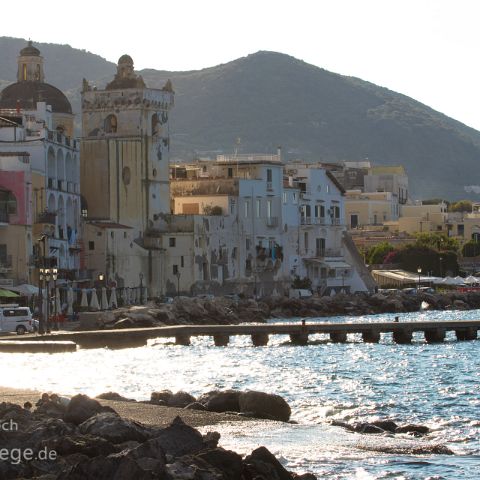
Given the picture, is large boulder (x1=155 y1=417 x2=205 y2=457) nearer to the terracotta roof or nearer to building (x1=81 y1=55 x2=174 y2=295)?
the terracotta roof

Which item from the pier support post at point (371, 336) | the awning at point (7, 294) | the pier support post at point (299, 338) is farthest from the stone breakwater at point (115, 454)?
the awning at point (7, 294)

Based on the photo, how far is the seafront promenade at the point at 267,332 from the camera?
→ 205 feet

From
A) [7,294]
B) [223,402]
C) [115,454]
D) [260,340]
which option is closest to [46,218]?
[7,294]

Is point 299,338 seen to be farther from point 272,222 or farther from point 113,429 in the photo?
point 113,429

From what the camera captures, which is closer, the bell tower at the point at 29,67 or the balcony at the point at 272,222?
the bell tower at the point at 29,67

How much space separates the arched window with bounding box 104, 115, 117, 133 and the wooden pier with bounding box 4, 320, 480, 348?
30787 millimetres

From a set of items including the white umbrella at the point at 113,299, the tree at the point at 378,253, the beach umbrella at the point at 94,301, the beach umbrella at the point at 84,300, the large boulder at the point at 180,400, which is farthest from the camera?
the tree at the point at 378,253

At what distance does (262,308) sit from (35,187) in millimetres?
19390

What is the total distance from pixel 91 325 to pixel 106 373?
68.6 ft

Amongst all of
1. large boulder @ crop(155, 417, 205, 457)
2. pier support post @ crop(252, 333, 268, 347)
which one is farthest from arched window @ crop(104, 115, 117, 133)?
A: large boulder @ crop(155, 417, 205, 457)

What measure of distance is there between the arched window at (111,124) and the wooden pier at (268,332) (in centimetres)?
3079

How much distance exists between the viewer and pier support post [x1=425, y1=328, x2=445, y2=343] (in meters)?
69.9

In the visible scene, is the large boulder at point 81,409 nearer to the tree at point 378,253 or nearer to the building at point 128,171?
the building at point 128,171

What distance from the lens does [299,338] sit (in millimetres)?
68125
